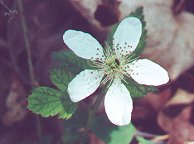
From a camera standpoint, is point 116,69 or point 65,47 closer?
point 116,69

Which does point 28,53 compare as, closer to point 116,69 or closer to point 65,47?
point 65,47

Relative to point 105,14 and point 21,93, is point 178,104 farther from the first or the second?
point 21,93

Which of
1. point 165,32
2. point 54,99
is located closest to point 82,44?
point 54,99

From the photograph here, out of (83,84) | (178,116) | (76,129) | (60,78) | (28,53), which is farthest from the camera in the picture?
(178,116)

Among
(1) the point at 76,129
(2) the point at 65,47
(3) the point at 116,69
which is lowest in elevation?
(1) the point at 76,129

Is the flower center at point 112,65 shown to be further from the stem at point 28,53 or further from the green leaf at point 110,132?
the stem at point 28,53

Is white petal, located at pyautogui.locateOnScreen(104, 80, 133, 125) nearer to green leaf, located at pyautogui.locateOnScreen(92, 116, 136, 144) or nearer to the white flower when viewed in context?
the white flower
